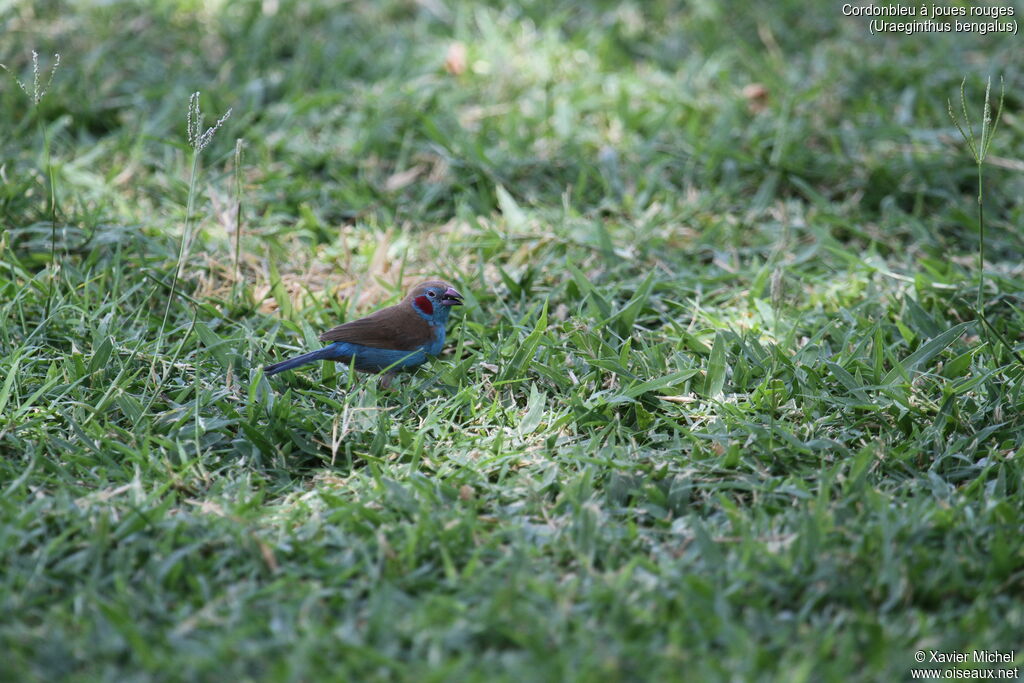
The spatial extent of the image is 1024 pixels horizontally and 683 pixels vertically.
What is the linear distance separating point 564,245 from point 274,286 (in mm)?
1332

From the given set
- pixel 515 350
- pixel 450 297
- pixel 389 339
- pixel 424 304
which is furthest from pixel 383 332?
pixel 515 350

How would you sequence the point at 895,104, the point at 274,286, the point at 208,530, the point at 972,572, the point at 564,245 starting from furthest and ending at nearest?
1. the point at 895,104
2. the point at 564,245
3. the point at 274,286
4. the point at 208,530
5. the point at 972,572

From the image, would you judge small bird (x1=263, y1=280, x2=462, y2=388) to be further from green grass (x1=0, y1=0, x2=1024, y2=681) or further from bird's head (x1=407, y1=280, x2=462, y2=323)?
green grass (x1=0, y1=0, x2=1024, y2=681)

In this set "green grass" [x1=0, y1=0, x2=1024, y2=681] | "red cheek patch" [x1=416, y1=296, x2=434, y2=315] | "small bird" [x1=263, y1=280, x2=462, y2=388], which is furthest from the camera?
"red cheek patch" [x1=416, y1=296, x2=434, y2=315]

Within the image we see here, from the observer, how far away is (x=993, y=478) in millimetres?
3277

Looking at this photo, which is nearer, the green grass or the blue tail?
the green grass

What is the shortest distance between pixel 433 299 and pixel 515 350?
14.7 inches

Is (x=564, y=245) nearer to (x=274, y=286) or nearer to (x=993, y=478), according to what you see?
(x=274, y=286)

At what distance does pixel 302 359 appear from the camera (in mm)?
3756

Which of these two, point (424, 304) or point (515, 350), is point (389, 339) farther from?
point (515, 350)

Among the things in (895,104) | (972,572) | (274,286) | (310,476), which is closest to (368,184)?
(274,286)

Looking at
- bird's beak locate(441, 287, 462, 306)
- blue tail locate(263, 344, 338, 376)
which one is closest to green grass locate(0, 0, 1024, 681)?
blue tail locate(263, 344, 338, 376)

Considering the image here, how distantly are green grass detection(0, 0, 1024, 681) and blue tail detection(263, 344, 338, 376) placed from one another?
91 mm

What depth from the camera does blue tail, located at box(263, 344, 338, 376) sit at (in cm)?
373
